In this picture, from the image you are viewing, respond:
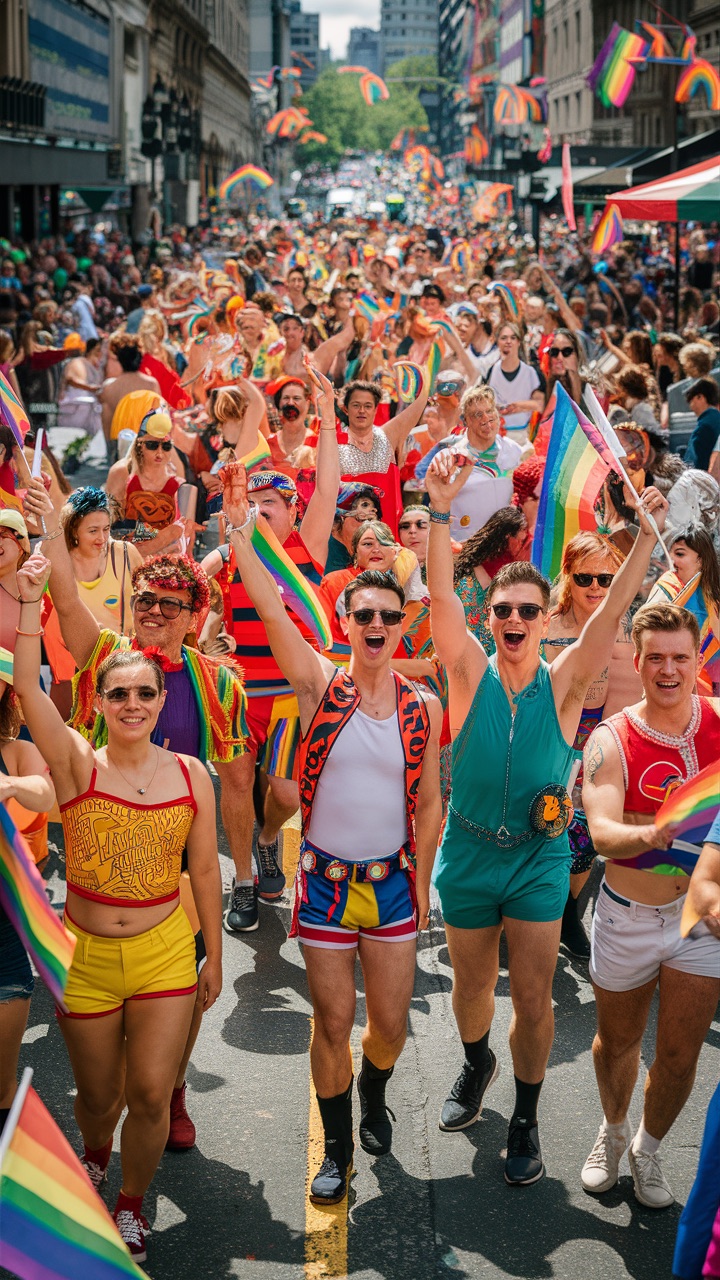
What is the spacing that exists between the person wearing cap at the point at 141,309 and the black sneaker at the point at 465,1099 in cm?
1111

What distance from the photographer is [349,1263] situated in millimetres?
4285

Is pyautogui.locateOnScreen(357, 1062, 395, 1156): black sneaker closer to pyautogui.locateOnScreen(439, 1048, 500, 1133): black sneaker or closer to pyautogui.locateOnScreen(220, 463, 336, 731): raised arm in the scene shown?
pyautogui.locateOnScreen(439, 1048, 500, 1133): black sneaker

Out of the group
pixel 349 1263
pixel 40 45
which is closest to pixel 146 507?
pixel 349 1263

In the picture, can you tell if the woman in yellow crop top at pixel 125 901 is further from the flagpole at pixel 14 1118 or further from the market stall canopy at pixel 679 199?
the market stall canopy at pixel 679 199

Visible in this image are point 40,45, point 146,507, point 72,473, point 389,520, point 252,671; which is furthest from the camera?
point 40,45

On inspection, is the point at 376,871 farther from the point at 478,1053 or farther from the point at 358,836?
the point at 478,1053

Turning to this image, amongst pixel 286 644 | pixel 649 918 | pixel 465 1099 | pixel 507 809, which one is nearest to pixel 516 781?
pixel 507 809

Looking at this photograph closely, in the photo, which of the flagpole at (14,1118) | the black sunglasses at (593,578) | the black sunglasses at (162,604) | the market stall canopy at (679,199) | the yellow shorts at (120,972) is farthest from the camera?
the market stall canopy at (679,199)

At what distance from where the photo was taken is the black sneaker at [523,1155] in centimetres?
466

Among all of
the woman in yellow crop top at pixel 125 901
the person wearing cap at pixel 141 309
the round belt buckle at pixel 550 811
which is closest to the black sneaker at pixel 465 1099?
the round belt buckle at pixel 550 811

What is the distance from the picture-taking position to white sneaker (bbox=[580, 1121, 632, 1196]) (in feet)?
15.2

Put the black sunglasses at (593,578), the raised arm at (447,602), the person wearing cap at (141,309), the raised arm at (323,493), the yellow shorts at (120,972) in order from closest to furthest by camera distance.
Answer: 1. the yellow shorts at (120,972)
2. the raised arm at (447,602)
3. the black sunglasses at (593,578)
4. the raised arm at (323,493)
5. the person wearing cap at (141,309)

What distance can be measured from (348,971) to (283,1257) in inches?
31.1

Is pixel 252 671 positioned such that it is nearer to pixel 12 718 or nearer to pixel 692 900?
pixel 12 718
